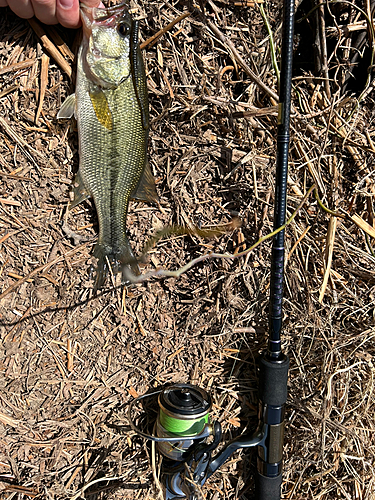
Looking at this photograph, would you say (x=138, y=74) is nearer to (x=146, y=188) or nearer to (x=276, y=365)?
(x=146, y=188)

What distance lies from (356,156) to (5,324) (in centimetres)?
118

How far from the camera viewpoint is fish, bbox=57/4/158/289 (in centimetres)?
108

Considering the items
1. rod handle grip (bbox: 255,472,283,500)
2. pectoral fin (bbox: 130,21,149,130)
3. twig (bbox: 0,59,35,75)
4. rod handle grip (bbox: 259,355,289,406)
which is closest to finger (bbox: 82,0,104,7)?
pectoral fin (bbox: 130,21,149,130)

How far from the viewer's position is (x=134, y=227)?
4.00 feet

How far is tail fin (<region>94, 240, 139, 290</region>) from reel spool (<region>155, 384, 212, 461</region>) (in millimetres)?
374

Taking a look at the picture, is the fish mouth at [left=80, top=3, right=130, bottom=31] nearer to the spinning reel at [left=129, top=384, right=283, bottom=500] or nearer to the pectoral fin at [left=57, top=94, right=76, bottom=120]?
the pectoral fin at [left=57, top=94, right=76, bottom=120]

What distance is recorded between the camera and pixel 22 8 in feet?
3.41

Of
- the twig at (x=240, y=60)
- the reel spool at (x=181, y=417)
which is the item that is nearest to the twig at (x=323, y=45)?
the twig at (x=240, y=60)

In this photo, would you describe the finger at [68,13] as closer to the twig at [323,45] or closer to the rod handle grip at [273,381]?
the twig at [323,45]

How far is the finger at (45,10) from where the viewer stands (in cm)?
102

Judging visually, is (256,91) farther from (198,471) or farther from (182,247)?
(198,471)

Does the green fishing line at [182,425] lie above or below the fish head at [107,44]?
below

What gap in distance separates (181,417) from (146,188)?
666mm

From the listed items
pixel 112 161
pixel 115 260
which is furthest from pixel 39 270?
pixel 112 161
